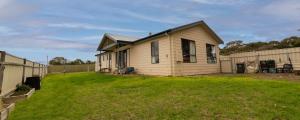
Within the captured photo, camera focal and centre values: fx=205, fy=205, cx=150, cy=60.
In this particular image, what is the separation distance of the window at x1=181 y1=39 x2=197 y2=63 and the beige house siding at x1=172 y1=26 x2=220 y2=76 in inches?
11.1

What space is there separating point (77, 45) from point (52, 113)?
48539mm

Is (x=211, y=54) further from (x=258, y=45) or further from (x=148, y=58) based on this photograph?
(x=258, y=45)

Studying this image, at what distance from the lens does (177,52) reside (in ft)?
42.6

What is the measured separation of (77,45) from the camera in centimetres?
5091

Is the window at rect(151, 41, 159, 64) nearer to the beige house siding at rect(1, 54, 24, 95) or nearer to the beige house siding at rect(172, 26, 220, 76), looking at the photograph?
the beige house siding at rect(172, 26, 220, 76)

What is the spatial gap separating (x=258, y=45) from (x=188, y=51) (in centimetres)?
2377

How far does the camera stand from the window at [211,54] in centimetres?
1599

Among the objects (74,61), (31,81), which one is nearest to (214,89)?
(31,81)

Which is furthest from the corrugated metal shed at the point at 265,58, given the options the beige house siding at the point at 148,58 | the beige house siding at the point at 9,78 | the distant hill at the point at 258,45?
the beige house siding at the point at 9,78

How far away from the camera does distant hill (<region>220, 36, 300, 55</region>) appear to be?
85.0 ft

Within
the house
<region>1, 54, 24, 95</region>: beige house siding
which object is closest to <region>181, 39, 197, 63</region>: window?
the house

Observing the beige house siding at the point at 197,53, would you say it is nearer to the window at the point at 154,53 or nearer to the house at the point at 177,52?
the house at the point at 177,52

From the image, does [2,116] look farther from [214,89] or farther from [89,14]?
[89,14]

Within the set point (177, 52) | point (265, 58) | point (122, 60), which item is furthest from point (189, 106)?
point (122, 60)
